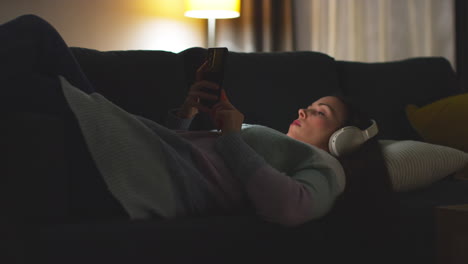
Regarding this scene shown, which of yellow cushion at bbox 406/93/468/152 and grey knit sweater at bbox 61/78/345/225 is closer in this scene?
grey knit sweater at bbox 61/78/345/225

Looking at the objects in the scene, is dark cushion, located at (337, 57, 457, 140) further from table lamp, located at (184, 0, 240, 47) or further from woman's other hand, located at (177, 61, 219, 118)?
table lamp, located at (184, 0, 240, 47)

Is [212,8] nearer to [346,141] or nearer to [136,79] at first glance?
[136,79]

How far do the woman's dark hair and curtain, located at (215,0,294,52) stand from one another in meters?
2.36

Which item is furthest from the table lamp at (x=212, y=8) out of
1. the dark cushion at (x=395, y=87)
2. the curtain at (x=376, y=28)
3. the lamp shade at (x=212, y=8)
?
the dark cushion at (x=395, y=87)

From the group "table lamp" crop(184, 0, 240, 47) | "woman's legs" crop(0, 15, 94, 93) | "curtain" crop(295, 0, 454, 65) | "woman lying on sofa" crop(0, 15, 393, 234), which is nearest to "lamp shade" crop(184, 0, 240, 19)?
Result: "table lamp" crop(184, 0, 240, 47)

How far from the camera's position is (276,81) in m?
2.15

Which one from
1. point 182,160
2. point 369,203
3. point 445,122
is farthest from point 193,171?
point 445,122

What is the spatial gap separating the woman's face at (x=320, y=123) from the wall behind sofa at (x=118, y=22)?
206cm

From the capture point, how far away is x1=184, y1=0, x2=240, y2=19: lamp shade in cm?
330

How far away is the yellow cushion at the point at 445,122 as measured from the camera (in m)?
2.11

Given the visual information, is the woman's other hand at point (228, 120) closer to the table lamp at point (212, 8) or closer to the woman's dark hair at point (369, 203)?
the woman's dark hair at point (369, 203)

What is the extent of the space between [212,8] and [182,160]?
2137 millimetres

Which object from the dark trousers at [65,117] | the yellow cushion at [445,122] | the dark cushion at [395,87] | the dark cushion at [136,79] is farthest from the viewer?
the dark cushion at [395,87]

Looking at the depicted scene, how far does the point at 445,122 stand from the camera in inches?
84.1
